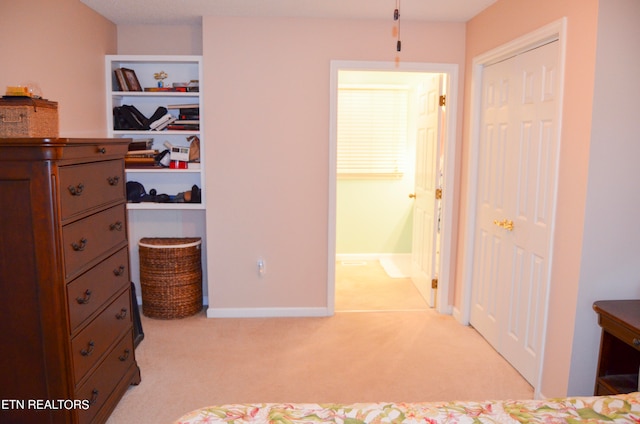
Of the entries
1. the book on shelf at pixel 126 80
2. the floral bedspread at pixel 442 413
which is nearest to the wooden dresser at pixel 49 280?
the floral bedspread at pixel 442 413

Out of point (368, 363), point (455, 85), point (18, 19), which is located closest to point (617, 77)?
point (455, 85)

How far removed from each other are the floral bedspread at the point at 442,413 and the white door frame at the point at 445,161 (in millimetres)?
2554

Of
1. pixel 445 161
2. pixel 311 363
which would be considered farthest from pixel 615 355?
pixel 445 161

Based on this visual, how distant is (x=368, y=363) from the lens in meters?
3.27

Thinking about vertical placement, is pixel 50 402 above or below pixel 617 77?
below

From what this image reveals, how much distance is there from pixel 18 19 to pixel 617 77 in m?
3.17

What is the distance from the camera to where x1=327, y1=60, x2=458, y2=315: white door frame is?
3865 mm

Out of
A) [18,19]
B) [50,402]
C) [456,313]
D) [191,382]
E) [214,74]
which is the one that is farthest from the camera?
[456,313]

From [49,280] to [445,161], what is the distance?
3.07 meters

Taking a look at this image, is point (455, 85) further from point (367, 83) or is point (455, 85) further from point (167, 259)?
A: point (167, 259)

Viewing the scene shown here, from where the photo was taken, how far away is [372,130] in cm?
588

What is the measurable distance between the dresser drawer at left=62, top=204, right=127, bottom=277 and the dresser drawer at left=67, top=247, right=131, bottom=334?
7cm

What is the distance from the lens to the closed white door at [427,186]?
4.20 metres

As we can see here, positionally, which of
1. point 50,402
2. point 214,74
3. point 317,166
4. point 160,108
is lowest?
point 50,402
